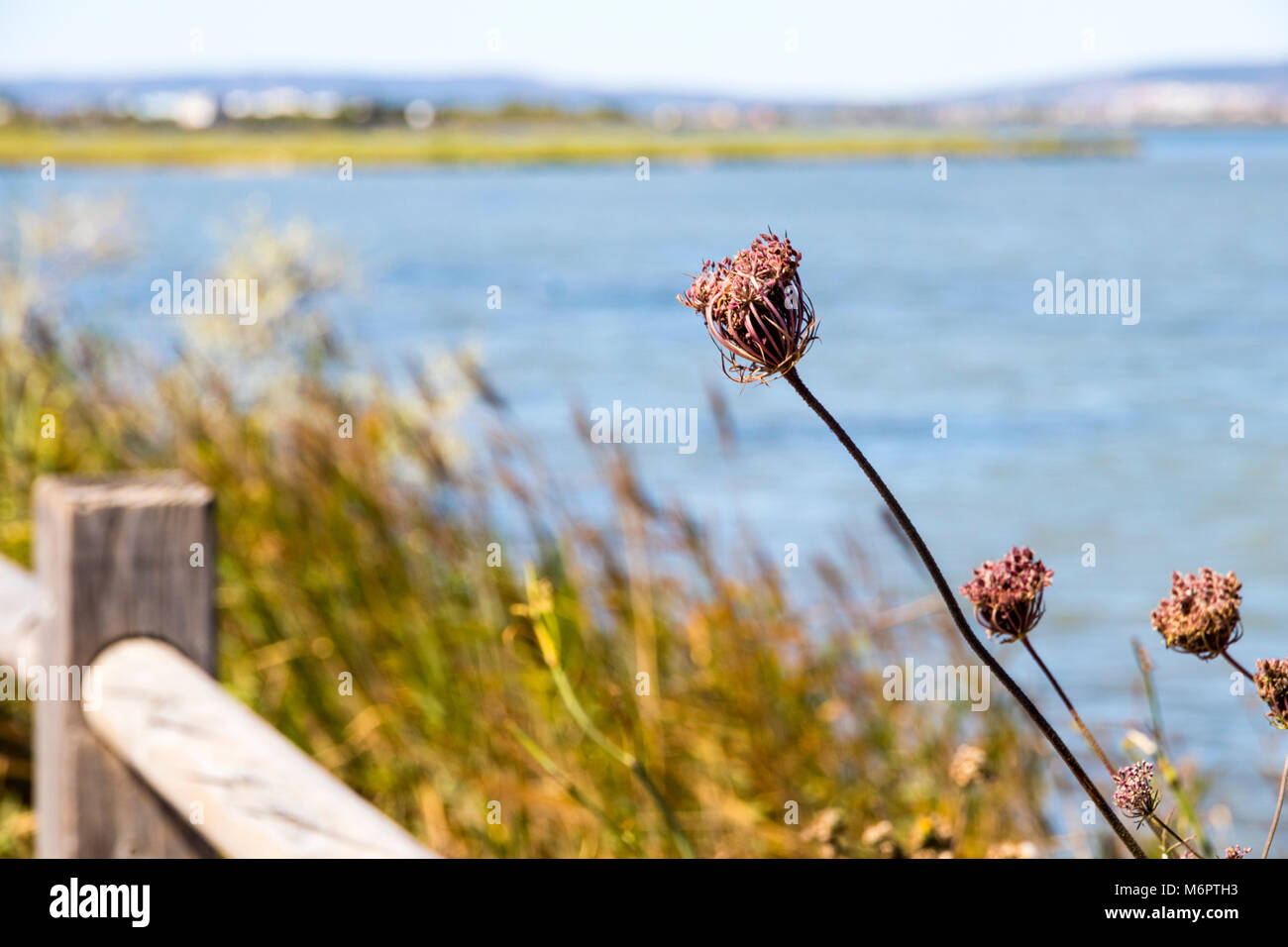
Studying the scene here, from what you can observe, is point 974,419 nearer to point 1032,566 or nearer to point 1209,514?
point 1209,514

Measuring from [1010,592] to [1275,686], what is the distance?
10cm

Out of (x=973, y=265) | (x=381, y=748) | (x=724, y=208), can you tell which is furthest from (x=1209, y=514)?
(x=724, y=208)

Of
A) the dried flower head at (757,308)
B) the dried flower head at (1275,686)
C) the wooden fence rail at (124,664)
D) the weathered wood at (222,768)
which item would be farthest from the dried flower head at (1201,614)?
the wooden fence rail at (124,664)

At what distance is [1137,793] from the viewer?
48cm

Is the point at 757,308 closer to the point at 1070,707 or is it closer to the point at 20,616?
the point at 1070,707

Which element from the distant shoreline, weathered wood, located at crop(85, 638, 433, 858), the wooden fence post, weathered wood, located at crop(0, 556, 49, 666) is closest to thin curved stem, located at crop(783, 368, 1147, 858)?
weathered wood, located at crop(85, 638, 433, 858)

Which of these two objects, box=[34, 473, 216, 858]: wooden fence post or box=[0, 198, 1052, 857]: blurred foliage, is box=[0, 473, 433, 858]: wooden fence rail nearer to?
box=[34, 473, 216, 858]: wooden fence post

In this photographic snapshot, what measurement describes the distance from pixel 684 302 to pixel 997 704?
271 centimetres

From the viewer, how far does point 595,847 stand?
2746 millimetres

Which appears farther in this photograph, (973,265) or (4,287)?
(973,265)

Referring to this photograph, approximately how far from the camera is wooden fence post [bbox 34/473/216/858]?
1.79 metres

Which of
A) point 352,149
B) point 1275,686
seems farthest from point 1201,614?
point 352,149

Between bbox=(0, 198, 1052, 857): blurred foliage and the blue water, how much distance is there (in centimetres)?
26
